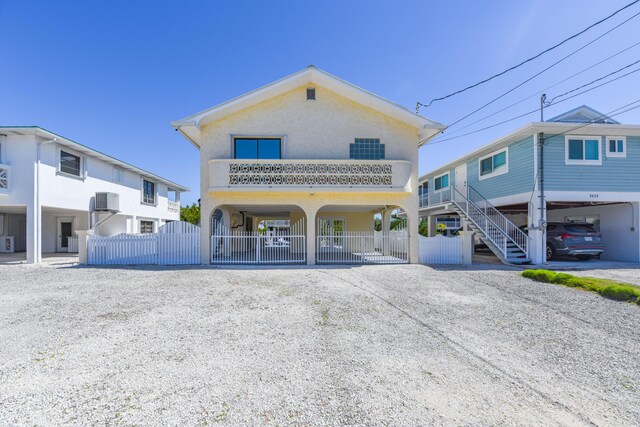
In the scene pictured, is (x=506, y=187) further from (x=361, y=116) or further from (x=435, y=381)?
(x=435, y=381)

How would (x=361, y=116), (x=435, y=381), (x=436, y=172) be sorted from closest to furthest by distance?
(x=435, y=381), (x=361, y=116), (x=436, y=172)

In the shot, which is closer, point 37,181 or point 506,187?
point 37,181

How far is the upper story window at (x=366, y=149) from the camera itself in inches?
509

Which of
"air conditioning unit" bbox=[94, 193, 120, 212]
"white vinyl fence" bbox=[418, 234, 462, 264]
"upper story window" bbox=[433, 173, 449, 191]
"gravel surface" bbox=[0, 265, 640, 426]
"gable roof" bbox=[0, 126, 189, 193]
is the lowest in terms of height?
"gravel surface" bbox=[0, 265, 640, 426]

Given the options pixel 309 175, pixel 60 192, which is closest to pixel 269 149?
pixel 309 175

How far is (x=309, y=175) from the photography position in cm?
1189

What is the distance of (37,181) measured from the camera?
12.4 meters

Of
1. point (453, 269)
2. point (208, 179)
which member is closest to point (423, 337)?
point (453, 269)

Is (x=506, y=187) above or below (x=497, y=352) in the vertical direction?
above

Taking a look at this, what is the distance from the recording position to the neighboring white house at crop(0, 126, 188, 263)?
12250mm

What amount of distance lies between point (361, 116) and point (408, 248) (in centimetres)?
655

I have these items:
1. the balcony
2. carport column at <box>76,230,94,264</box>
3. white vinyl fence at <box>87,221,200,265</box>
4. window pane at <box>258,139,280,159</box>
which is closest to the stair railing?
the balcony

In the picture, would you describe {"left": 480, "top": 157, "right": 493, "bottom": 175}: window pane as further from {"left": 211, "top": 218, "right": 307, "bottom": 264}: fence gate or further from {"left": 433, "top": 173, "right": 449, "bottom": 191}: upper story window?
{"left": 211, "top": 218, "right": 307, "bottom": 264}: fence gate

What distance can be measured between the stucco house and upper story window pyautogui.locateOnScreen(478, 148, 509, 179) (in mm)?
4925
